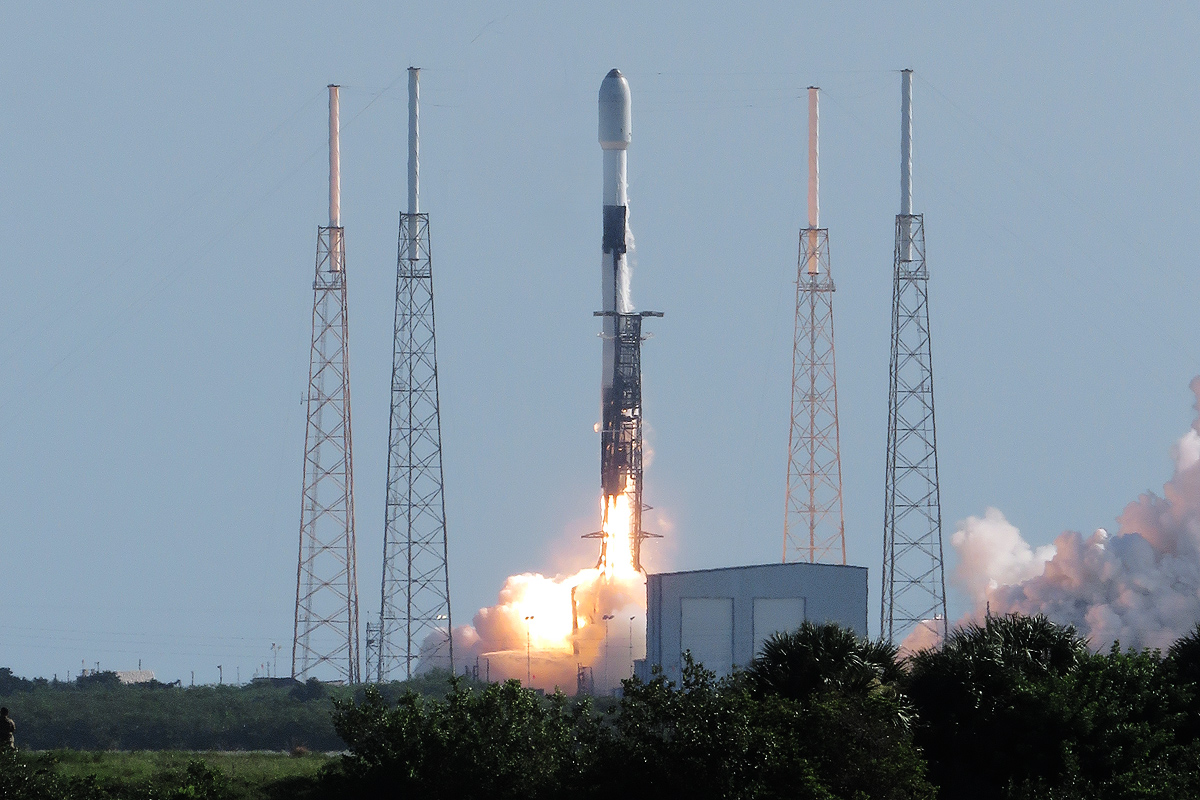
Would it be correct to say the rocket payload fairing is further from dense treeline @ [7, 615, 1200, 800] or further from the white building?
dense treeline @ [7, 615, 1200, 800]

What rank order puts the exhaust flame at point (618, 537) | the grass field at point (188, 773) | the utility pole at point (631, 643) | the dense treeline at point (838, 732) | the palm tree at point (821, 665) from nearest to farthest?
1. the dense treeline at point (838, 732)
2. the palm tree at point (821, 665)
3. the grass field at point (188, 773)
4. the utility pole at point (631, 643)
5. the exhaust flame at point (618, 537)

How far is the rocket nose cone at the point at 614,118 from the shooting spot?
9794 cm

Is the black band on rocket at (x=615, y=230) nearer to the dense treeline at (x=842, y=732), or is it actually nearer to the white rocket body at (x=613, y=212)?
the white rocket body at (x=613, y=212)

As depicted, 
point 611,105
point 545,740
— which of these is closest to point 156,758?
point 545,740

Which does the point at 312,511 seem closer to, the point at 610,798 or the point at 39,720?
the point at 39,720

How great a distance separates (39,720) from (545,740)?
44.4 m

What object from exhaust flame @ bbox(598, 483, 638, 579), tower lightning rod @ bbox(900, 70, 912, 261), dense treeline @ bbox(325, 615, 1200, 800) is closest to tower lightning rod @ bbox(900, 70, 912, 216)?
tower lightning rod @ bbox(900, 70, 912, 261)

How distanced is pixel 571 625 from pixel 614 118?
21.2m

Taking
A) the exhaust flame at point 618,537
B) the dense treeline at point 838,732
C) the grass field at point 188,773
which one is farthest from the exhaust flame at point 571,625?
the dense treeline at point 838,732

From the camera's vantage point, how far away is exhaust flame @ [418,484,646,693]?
3804 inches

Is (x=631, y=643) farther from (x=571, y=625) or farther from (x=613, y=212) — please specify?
(x=613, y=212)

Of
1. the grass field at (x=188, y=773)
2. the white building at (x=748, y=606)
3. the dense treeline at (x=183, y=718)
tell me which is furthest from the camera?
the dense treeline at (x=183, y=718)

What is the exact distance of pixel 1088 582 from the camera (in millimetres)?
87062

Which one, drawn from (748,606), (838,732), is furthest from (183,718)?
(838,732)
